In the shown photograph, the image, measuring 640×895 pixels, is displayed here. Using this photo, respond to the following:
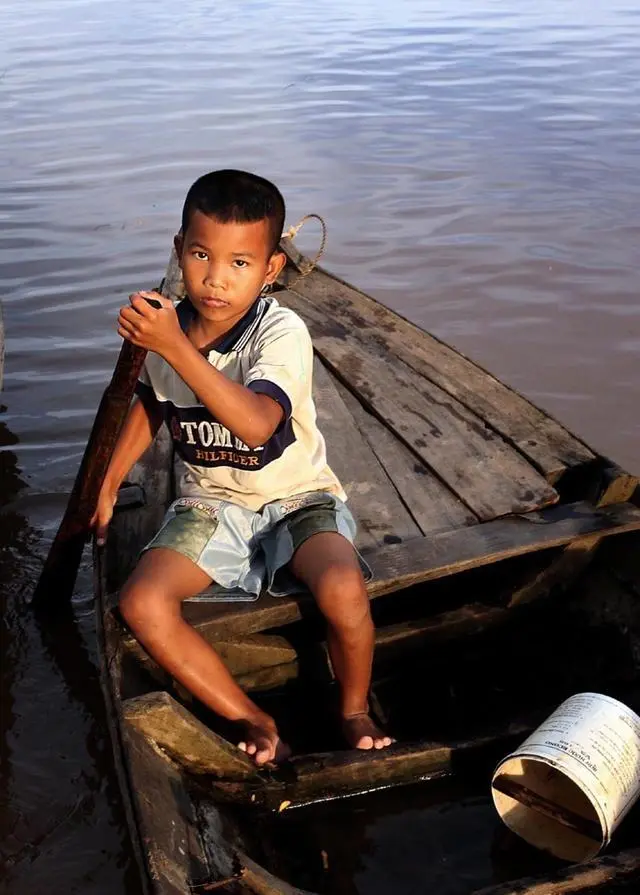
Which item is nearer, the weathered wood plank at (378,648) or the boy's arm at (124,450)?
the weathered wood plank at (378,648)

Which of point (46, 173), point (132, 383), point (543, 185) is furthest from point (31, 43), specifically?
point (132, 383)

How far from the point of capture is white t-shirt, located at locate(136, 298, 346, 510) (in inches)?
100.0

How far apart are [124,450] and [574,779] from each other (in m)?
1.62

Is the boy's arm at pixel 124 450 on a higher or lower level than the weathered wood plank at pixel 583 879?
higher

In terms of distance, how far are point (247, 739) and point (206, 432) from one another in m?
0.82

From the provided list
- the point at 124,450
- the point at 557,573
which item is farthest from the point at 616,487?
the point at 124,450

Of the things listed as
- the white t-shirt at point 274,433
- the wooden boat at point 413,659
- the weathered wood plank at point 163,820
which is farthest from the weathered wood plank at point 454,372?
Answer: the weathered wood plank at point 163,820

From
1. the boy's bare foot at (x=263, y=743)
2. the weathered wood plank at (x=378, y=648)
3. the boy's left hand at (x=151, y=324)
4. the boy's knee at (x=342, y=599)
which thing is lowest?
the weathered wood plank at (x=378, y=648)

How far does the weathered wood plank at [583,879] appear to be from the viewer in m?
1.88

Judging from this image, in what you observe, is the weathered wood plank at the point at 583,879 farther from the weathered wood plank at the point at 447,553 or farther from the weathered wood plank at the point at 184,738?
the weathered wood plank at the point at 447,553

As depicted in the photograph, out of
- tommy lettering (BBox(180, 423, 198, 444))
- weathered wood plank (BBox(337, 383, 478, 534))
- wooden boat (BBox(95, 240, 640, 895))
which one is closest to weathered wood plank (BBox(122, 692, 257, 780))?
wooden boat (BBox(95, 240, 640, 895))

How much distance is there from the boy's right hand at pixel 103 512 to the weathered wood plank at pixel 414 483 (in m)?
0.94

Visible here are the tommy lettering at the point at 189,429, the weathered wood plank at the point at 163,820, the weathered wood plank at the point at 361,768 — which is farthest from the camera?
the tommy lettering at the point at 189,429

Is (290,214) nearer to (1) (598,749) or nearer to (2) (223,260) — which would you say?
(2) (223,260)
